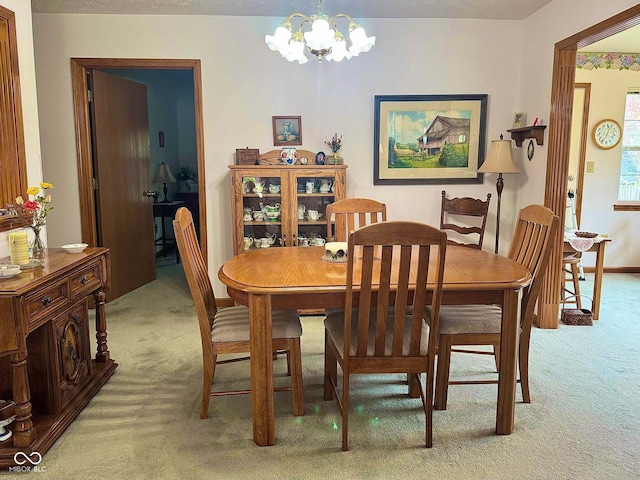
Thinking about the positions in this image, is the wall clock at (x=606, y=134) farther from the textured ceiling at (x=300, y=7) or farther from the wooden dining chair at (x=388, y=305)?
the wooden dining chair at (x=388, y=305)

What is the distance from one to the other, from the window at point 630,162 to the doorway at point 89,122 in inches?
180

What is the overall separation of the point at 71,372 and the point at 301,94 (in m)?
2.77

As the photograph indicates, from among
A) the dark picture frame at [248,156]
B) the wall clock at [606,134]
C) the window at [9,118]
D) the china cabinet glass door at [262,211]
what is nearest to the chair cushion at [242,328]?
the window at [9,118]

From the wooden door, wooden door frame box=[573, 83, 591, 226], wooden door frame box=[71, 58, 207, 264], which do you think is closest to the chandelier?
wooden door frame box=[71, 58, 207, 264]

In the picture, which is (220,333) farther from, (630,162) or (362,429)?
(630,162)

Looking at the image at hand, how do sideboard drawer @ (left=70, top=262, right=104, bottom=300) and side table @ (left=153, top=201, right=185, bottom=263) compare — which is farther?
side table @ (left=153, top=201, right=185, bottom=263)

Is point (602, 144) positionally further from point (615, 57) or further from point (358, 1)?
point (358, 1)

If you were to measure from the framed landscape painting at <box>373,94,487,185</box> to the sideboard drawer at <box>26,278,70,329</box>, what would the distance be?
2.71 metres

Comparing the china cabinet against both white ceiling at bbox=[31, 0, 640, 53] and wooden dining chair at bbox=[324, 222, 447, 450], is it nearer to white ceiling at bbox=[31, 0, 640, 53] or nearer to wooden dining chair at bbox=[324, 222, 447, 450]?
white ceiling at bbox=[31, 0, 640, 53]

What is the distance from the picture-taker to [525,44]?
411 centimetres

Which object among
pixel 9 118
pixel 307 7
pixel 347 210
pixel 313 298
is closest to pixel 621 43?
pixel 307 7

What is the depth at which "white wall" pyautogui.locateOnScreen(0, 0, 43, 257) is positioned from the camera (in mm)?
2752

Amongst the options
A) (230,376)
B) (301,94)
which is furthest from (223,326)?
(301,94)

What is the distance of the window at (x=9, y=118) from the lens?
8.56ft
